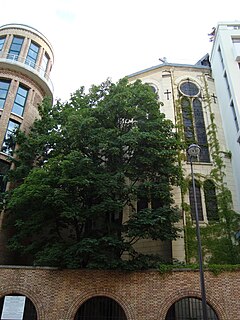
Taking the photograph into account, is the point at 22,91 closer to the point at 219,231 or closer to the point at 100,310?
the point at 100,310

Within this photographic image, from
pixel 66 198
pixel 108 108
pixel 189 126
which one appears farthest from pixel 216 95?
pixel 66 198

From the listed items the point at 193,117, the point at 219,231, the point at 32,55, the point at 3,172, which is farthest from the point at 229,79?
the point at 3,172

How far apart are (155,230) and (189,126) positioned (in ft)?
34.8

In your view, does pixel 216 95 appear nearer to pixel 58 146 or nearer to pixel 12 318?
pixel 58 146

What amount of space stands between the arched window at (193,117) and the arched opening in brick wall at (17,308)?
14025 mm

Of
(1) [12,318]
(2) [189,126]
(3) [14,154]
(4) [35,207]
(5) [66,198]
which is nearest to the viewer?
(1) [12,318]

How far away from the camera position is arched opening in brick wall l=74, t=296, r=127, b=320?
13117 mm

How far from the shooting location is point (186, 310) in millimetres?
13867

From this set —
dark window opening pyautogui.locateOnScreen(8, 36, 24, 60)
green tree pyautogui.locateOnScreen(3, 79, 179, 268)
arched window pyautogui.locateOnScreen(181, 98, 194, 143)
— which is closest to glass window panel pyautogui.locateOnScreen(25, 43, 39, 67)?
dark window opening pyautogui.locateOnScreen(8, 36, 24, 60)

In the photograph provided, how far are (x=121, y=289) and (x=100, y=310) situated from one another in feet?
4.63

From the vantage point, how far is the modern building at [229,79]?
1971 cm

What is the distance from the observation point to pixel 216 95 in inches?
935

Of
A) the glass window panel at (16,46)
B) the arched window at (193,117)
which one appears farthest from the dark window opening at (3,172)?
the arched window at (193,117)

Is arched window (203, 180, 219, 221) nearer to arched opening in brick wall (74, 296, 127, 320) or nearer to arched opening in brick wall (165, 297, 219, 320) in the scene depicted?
arched opening in brick wall (165, 297, 219, 320)
